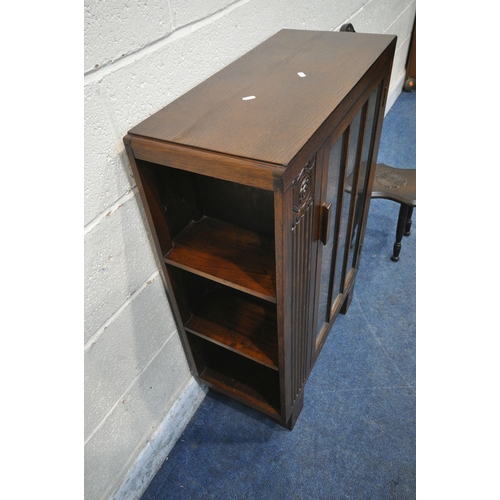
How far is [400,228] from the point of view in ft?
5.49

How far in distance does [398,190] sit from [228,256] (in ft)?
3.48

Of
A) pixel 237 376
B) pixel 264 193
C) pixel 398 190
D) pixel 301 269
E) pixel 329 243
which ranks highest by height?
pixel 264 193

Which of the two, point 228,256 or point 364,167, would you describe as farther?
point 364,167

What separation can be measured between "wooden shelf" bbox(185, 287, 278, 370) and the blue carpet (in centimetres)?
44

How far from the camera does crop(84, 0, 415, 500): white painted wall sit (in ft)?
2.15

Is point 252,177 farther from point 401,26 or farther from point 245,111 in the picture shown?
point 401,26

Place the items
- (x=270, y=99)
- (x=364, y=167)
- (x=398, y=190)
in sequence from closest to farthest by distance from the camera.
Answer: (x=270, y=99) < (x=364, y=167) < (x=398, y=190)

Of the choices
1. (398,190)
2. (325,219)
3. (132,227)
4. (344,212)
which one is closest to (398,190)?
(398,190)

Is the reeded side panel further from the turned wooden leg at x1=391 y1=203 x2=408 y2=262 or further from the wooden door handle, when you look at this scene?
the turned wooden leg at x1=391 y1=203 x2=408 y2=262

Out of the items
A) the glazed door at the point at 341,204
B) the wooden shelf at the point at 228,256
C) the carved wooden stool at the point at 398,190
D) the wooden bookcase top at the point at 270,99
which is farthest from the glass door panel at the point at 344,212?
the carved wooden stool at the point at 398,190

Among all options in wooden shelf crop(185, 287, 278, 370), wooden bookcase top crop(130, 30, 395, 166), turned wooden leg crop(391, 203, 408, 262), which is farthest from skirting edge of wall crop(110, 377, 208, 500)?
turned wooden leg crop(391, 203, 408, 262)

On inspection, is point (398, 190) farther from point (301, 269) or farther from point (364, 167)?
point (301, 269)
